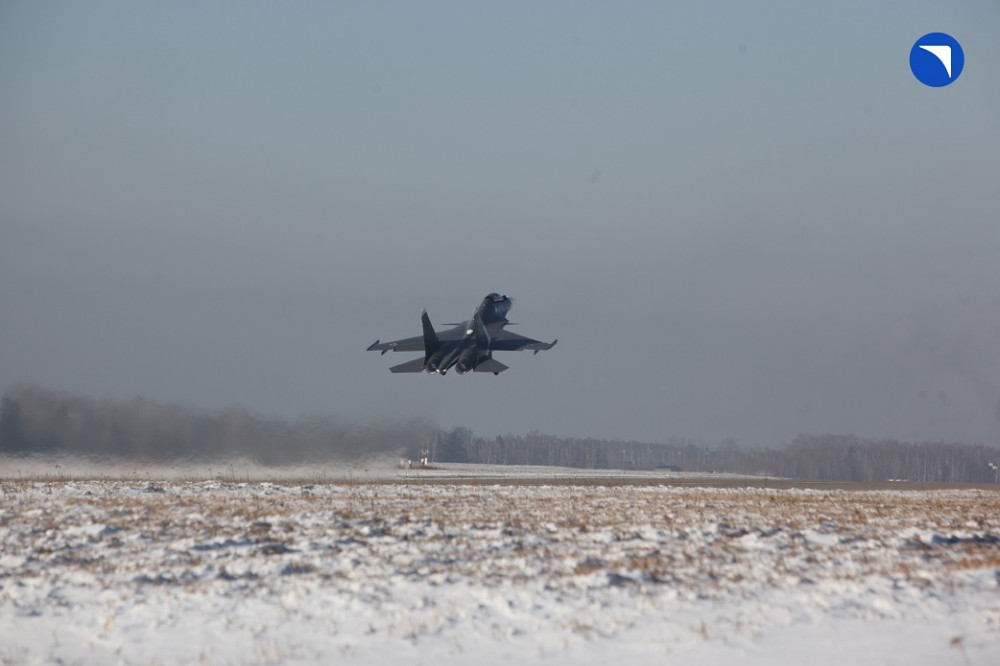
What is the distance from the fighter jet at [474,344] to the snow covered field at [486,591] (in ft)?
113

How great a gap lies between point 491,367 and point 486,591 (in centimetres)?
4340

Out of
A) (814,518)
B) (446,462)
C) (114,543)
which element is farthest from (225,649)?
(446,462)

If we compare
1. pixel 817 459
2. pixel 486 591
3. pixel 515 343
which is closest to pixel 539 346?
pixel 515 343

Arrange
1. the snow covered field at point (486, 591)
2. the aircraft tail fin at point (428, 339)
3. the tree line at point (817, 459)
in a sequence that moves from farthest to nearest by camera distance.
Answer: the tree line at point (817, 459)
the aircraft tail fin at point (428, 339)
the snow covered field at point (486, 591)

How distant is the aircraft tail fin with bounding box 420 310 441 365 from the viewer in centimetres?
5800

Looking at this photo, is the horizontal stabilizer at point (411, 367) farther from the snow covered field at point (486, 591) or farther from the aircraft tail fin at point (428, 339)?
the snow covered field at point (486, 591)

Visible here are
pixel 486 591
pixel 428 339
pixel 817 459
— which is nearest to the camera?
pixel 486 591

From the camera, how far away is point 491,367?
195 feet

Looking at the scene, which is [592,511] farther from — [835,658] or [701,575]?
[835,658]

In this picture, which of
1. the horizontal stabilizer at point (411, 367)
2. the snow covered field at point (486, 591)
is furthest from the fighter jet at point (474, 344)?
the snow covered field at point (486, 591)

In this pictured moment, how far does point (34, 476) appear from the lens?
50156mm

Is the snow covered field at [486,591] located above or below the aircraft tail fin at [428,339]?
below

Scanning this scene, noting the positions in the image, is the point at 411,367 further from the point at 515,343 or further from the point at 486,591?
the point at 486,591

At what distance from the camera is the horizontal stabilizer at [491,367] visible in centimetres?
5934
